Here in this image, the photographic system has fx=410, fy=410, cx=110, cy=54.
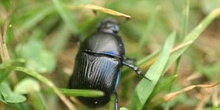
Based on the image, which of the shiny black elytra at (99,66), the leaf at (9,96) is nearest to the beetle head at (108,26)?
the shiny black elytra at (99,66)

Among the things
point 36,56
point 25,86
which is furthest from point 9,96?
point 36,56

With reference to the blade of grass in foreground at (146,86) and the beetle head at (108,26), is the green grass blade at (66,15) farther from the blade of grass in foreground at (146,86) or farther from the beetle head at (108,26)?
the blade of grass in foreground at (146,86)

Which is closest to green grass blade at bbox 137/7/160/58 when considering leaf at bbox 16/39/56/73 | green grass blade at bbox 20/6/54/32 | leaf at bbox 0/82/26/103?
leaf at bbox 16/39/56/73

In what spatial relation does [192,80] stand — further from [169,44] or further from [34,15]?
[34,15]

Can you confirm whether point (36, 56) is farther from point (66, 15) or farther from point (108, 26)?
point (108, 26)

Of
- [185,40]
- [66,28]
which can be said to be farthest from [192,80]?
[66,28]

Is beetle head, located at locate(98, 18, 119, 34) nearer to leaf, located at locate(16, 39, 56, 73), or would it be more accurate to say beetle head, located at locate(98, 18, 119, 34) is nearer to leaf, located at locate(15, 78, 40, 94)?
leaf, located at locate(16, 39, 56, 73)

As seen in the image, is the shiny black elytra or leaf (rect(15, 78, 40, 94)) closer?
leaf (rect(15, 78, 40, 94))
